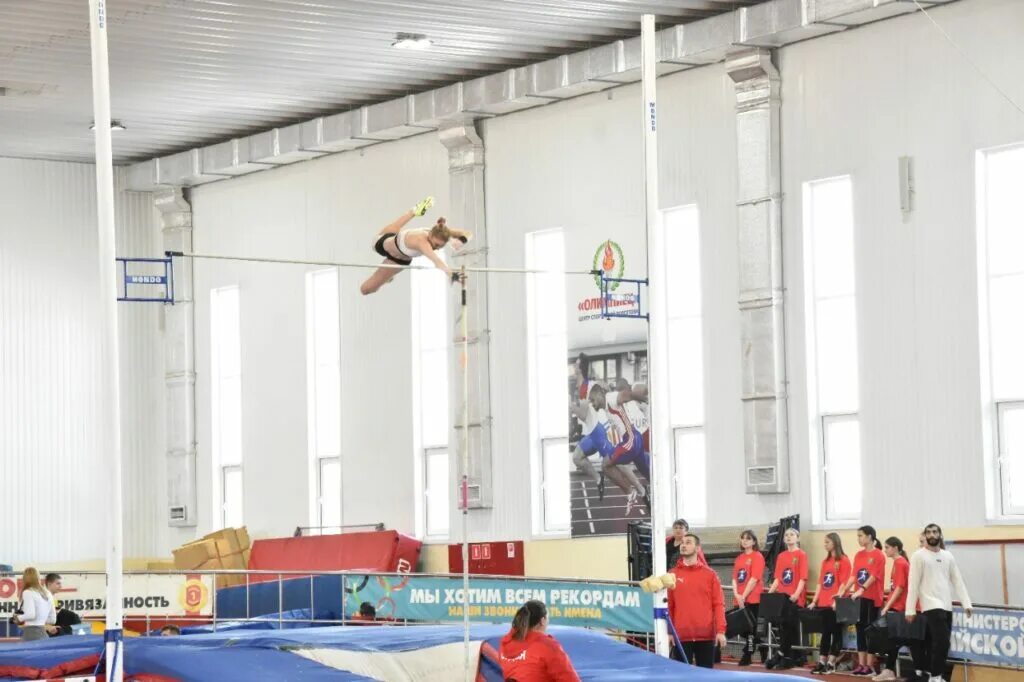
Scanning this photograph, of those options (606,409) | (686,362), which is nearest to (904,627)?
(686,362)

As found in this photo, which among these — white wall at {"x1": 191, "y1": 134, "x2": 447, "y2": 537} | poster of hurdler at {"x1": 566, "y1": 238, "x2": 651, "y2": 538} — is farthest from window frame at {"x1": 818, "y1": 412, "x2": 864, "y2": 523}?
white wall at {"x1": 191, "y1": 134, "x2": 447, "y2": 537}

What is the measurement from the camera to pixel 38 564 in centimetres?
3056

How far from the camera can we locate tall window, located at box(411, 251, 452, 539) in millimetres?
27531

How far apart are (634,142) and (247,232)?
9506mm

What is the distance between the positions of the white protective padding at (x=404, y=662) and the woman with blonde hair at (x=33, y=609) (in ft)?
22.1

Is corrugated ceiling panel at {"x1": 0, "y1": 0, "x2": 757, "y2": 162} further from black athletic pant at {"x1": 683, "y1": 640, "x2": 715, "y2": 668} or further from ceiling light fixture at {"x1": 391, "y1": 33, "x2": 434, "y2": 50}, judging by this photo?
black athletic pant at {"x1": 683, "y1": 640, "x2": 715, "y2": 668}

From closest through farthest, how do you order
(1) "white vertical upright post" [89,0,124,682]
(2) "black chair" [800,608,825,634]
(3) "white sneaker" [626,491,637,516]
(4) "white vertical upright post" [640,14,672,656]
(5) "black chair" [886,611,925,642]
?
(1) "white vertical upright post" [89,0,124,682] < (4) "white vertical upright post" [640,14,672,656] < (5) "black chair" [886,611,925,642] < (2) "black chair" [800,608,825,634] < (3) "white sneaker" [626,491,637,516]

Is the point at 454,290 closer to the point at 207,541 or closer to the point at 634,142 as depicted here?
the point at 634,142

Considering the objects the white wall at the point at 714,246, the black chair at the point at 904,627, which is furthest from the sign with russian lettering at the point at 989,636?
the white wall at the point at 714,246

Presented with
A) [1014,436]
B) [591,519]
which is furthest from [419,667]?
[591,519]

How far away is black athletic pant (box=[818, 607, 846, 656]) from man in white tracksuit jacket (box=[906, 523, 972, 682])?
256 cm

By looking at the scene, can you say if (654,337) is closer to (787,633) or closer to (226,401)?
(787,633)

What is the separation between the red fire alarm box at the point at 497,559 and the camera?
25.5 meters

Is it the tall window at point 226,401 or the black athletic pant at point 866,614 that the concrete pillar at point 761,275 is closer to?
the black athletic pant at point 866,614
